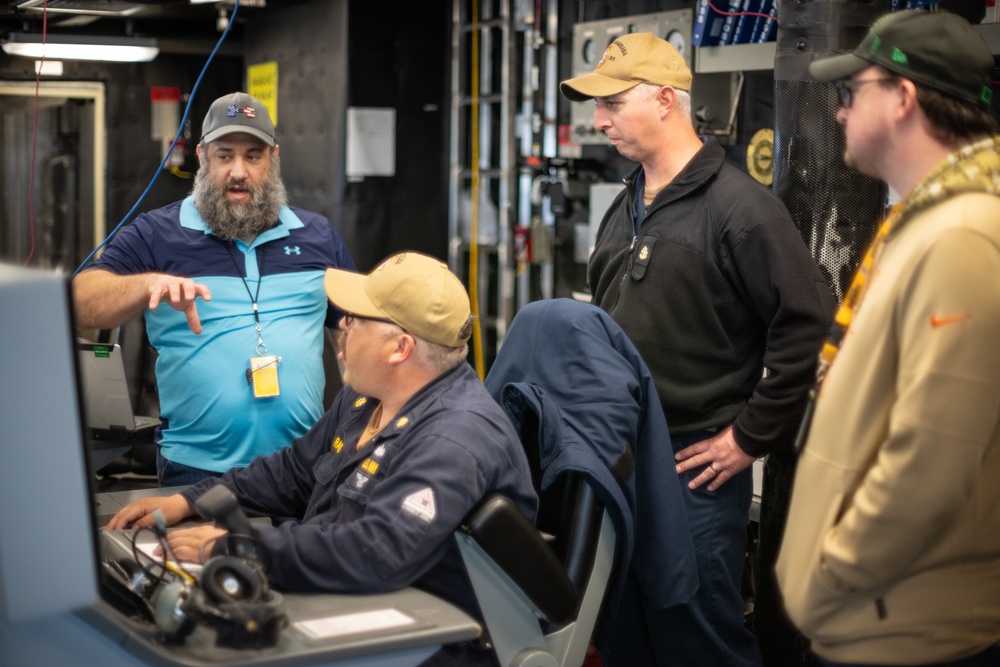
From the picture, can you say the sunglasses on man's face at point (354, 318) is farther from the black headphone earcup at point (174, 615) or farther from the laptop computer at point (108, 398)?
the laptop computer at point (108, 398)

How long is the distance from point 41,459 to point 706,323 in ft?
5.97

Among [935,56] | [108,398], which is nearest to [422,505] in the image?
[935,56]

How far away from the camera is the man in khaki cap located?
290 centimetres

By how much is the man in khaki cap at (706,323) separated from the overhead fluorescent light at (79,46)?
3.78m

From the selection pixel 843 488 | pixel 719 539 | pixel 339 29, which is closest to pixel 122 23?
pixel 339 29

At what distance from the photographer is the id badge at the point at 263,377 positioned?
3.23 m

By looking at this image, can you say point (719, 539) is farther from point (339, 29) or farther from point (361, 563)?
point (339, 29)

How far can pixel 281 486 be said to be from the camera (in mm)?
2822

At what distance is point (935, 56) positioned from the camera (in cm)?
183

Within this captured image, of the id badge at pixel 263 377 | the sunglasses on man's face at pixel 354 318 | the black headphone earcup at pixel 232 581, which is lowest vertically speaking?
the black headphone earcup at pixel 232 581

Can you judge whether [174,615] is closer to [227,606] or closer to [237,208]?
[227,606]

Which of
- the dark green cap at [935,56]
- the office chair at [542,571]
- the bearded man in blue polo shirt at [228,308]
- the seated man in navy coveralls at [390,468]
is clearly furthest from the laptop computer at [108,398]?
the dark green cap at [935,56]

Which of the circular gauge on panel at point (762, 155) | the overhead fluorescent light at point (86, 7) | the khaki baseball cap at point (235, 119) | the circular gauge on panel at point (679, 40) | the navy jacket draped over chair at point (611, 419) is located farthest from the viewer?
the overhead fluorescent light at point (86, 7)

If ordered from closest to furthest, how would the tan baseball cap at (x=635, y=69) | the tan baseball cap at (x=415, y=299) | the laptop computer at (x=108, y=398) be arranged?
the tan baseball cap at (x=415, y=299)
the tan baseball cap at (x=635, y=69)
the laptop computer at (x=108, y=398)
